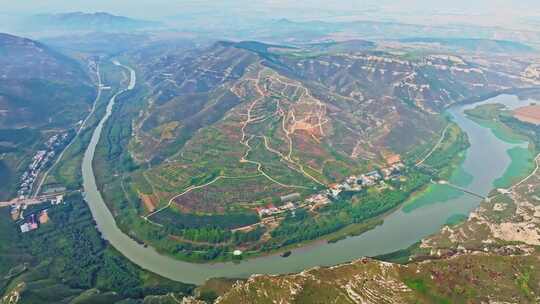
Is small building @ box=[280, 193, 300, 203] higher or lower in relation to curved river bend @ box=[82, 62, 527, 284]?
higher

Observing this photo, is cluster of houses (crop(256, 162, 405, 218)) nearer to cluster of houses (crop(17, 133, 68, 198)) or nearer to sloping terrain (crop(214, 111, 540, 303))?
sloping terrain (crop(214, 111, 540, 303))

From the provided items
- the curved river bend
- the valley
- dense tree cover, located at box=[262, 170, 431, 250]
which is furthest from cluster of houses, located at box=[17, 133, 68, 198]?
dense tree cover, located at box=[262, 170, 431, 250]

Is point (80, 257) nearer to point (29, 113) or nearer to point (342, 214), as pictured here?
point (342, 214)

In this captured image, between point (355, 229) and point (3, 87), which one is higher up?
point (3, 87)

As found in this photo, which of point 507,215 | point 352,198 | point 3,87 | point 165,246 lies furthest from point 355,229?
point 3,87

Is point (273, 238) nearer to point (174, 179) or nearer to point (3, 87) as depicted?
point (174, 179)

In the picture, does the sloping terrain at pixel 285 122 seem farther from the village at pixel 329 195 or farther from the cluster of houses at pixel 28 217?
the cluster of houses at pixel 28 217

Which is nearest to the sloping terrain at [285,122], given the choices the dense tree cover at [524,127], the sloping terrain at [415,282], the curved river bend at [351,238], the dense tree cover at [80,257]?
the curved river bend at [351,238]

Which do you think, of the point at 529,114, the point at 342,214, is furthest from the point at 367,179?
the point at 529,114
